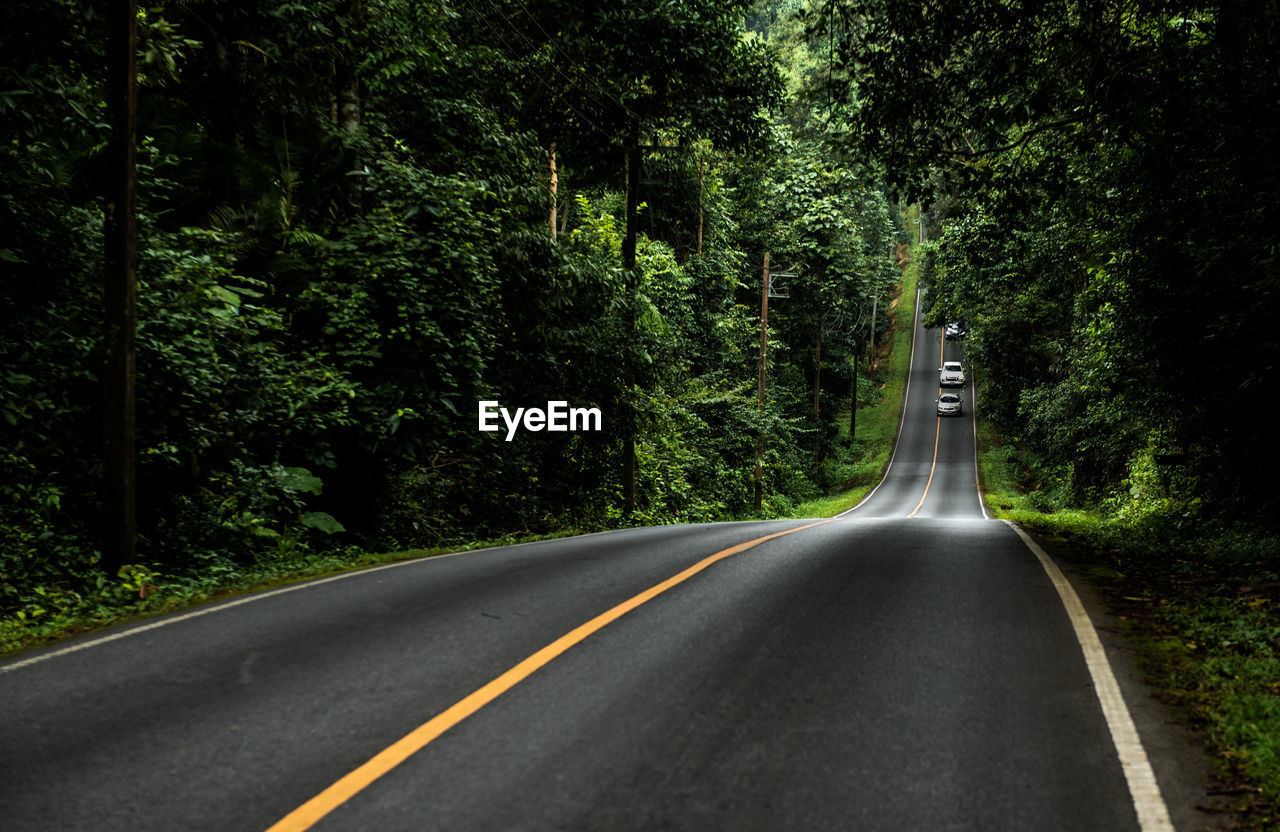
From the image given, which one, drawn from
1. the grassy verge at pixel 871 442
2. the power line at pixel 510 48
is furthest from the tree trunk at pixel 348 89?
the grassy verge at pixel 871 442

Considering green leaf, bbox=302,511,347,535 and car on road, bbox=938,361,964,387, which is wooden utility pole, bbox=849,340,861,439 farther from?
green leaf, bbox=302,511,347,535

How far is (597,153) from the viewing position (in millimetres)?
20406

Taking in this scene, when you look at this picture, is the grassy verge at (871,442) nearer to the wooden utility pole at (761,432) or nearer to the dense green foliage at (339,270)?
the wooden utility pole at (761,432)

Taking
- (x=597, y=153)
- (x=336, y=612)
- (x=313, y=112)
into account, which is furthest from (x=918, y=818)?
(x=597, y=153)

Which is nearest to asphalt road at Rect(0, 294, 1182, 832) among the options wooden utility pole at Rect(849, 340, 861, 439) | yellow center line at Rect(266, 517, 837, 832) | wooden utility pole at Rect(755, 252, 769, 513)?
yellow center line at Rect(266, 517, 837, 832)

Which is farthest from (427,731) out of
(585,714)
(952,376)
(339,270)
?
(952,376)

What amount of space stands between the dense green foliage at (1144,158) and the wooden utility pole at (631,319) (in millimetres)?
7822

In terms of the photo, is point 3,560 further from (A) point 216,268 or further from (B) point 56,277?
(A) point 216,268

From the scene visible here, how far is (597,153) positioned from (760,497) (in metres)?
16.0

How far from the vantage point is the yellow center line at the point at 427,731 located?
10.4ft

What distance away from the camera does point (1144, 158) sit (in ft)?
33.3

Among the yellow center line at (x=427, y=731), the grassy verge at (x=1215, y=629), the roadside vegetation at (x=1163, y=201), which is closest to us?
the yellow center line at (x=427, y=731)

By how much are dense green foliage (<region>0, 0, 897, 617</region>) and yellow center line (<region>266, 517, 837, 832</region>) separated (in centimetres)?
493

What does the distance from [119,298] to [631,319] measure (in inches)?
471
